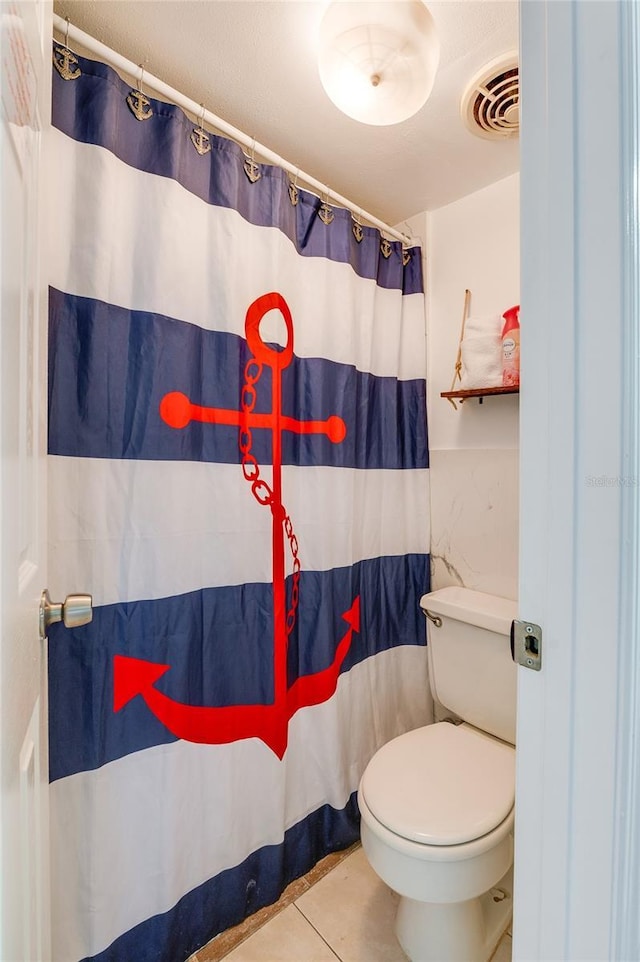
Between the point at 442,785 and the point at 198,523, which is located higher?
the point at 198,523

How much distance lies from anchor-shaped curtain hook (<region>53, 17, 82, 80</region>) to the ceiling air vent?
0.91m

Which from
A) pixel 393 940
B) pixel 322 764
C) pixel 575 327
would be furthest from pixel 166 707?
pixel 575 327

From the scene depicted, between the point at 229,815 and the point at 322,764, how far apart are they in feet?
1.10

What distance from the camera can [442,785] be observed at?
109cm

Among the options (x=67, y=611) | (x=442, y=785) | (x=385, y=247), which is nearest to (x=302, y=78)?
(x=385, y=247)

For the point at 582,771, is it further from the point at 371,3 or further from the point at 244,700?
the point at 371,3

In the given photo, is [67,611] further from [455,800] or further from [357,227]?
[357,227]

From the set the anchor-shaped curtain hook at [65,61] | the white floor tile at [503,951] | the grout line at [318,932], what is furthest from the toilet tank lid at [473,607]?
the anchor-shaped curtain hook at [65,61]

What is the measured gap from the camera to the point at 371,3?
2.69ft

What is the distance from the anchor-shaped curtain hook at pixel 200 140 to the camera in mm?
1092

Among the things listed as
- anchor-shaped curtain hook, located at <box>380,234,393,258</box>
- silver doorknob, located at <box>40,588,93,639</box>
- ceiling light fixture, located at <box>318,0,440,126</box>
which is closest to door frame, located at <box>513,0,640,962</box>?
ceiling light fixture, located at <box>318,0,440,126</box>

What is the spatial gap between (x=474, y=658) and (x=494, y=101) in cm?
155

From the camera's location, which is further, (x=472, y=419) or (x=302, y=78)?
(x=472, y=419)

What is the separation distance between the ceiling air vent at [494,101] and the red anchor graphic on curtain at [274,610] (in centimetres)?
69
